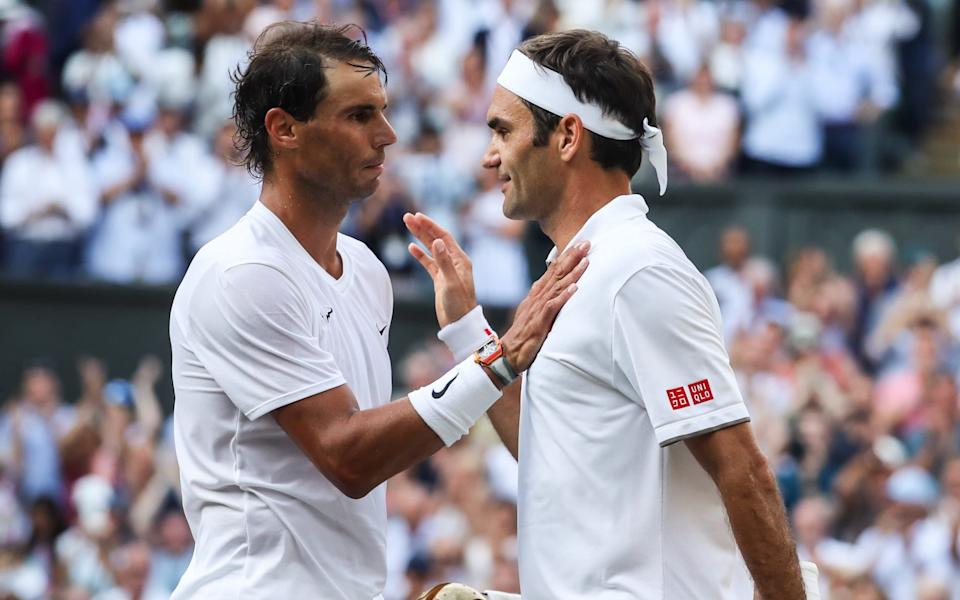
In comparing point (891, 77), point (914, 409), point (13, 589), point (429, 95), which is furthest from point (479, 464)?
point (891, 77)

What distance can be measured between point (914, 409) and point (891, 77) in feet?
13.2

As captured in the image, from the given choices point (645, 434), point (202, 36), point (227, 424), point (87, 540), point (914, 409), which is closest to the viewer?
point (645, 434)

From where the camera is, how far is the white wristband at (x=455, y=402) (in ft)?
12.7

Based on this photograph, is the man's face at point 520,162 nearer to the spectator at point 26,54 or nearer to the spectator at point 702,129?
the spectator at point 702,129

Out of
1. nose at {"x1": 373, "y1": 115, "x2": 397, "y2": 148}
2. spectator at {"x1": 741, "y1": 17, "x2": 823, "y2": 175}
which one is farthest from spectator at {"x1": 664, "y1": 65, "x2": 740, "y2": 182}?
nose at {"x1": 373, "y1": 115, "x2": 397, "y2": 148}

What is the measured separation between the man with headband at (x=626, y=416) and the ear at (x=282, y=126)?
23.9 inches

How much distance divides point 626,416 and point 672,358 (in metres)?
0.18

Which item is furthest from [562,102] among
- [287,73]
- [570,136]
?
[287,73]

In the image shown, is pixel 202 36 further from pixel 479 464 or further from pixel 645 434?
pixel 645 434

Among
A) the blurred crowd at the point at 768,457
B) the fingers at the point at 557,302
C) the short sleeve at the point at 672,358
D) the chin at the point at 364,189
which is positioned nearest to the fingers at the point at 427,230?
the chin at the point at 364,189

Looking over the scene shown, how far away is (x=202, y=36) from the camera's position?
44.5 ft

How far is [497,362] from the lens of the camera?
388 centimetres

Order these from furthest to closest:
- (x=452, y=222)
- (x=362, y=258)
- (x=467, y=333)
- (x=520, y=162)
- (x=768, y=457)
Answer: (x=452, y=222)
(x=768, y=457)
(x=362, y=258)
(x=467, y=333)
(x=520, y=162)

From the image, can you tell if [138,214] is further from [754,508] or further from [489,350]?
[754,508]
